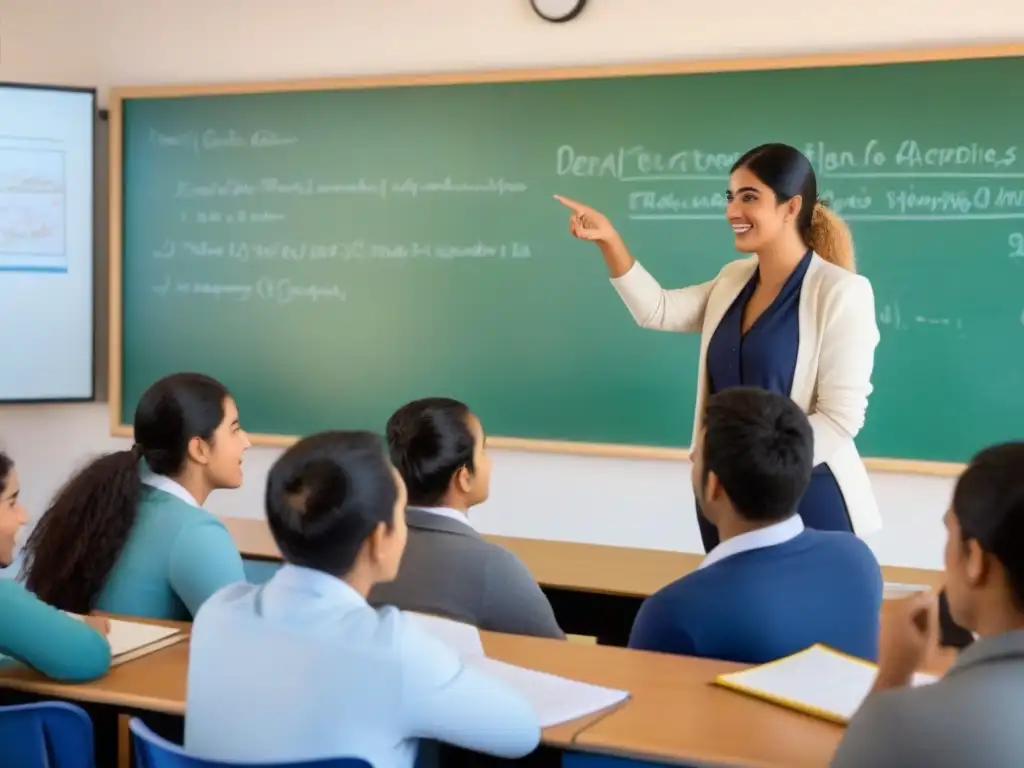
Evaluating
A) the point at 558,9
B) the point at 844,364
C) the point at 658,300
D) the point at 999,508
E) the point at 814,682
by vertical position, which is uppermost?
the point at 558,9

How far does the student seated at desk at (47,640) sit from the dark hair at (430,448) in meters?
0.66

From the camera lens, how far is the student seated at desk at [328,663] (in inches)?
59.7

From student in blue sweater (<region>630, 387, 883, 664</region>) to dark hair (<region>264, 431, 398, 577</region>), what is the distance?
574 millimetres

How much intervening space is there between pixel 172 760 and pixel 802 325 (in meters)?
1.90

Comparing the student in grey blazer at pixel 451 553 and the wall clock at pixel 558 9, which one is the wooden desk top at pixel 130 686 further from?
the wall clock at pixel 558 9

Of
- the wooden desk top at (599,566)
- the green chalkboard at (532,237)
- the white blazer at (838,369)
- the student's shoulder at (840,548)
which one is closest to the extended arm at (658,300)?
the white blazer at (838,369)

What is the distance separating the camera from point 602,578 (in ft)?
9.67

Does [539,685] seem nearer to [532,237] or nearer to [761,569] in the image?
[761,569]

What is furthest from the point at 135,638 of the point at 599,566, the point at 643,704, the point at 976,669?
the point at 976,669

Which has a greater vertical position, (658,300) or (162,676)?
(658,300)

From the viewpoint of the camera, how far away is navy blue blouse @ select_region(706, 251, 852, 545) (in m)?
2.83

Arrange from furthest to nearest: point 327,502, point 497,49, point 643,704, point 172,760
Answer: point 497,49
point 643,704
point 327,502
point 172,760

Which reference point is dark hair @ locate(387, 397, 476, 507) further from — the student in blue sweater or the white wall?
the white wall

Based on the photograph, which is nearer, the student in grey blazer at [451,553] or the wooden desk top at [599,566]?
the student in grey blazer at [451,553]
